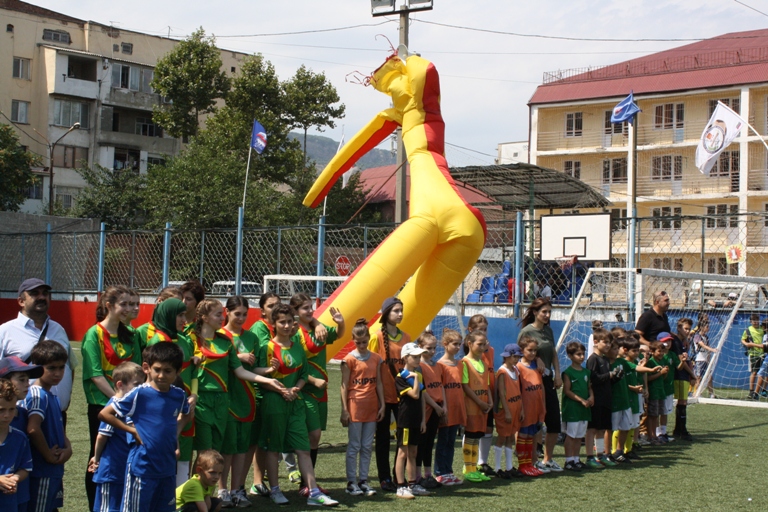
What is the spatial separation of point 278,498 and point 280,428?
51 cm

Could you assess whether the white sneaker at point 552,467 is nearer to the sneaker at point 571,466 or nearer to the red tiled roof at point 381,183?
the sneaker at point 571,466

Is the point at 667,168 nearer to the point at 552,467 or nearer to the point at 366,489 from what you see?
the point at 552,467

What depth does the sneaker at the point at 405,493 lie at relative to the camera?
22.6ft

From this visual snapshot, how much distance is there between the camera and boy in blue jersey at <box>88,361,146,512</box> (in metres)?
4.99

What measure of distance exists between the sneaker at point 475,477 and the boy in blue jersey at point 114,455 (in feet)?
11.4

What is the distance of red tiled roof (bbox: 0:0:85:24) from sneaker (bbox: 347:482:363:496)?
42.6m

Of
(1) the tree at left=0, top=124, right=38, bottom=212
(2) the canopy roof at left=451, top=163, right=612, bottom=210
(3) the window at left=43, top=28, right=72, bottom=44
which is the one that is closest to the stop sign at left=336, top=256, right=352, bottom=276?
(2) the canopy roof at left=451, top=163, right=612, bottom=210

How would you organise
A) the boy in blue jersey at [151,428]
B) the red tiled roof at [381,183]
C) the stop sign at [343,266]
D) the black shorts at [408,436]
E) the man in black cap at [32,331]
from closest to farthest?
the boy in blue jersey at [151,428] → the man in black cap at [32,331] → the black shorts at [408,436] → the stop sign at [343,266] → the red tiled roof at [381,183]

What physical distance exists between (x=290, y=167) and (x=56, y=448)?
32.9m

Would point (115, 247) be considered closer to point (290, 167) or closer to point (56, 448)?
point (56, 448)

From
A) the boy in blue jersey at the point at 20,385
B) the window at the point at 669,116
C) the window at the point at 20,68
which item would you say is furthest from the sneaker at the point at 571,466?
the window at the point at 20,68

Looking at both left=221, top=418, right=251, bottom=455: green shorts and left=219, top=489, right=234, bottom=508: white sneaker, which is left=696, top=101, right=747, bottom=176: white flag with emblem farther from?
left=219, top=489, right=234, bottom=508: white sneaker

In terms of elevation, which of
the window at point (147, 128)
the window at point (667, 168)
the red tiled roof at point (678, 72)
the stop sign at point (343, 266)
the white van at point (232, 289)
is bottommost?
the white van at point (232, 289)

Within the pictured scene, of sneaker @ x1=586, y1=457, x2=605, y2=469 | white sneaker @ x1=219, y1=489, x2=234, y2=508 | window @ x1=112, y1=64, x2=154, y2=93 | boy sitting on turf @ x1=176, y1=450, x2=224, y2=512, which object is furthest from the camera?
Answer: window @ x1=112, y1=64, x2=154, y2=93
